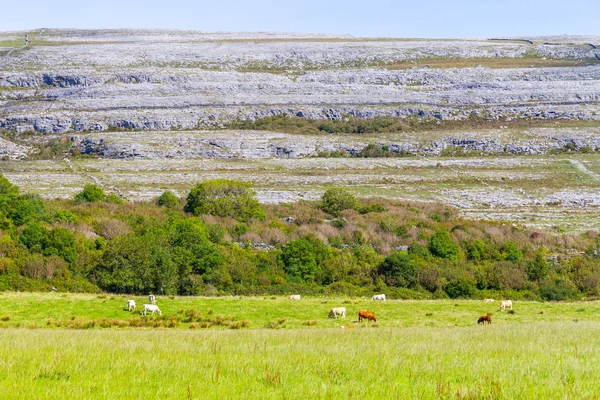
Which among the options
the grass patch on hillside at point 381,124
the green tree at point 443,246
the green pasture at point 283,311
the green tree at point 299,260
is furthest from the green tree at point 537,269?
the grass patch on hillside at point 381,124

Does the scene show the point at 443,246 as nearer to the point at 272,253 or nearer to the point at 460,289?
the point at 460,289

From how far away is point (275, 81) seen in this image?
12181 cm

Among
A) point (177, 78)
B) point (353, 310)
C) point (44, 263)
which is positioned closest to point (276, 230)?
point (44, 263)

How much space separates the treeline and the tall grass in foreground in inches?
1065

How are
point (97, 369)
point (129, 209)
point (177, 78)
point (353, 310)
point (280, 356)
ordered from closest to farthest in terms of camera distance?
point (97, 369)
point (280, 356)
point (353, 310)
point (129, 209)
point (177, 78)

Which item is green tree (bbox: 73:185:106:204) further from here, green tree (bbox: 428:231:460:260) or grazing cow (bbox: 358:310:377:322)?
grazing cow (bbox: 358:310:377:322)

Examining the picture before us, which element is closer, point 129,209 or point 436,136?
point 129,209

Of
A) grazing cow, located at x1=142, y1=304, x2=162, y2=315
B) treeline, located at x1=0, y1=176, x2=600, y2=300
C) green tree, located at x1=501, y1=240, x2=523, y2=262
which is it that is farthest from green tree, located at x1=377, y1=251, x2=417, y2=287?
grazing cow, located at x1=142, y1=304, x2=162, y2=315

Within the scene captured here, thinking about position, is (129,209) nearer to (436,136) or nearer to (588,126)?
(436,136)

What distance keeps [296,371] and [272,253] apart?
34688mm

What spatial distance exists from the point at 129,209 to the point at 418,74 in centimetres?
9023

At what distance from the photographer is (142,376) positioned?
26.2ft

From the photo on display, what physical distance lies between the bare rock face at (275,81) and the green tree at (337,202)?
4685cm

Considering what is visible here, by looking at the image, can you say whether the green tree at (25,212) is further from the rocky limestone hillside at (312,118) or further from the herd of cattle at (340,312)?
the herd of cattle at (340,312)
